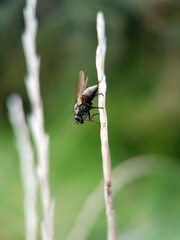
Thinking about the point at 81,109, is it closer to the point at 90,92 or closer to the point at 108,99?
the point at 90,92

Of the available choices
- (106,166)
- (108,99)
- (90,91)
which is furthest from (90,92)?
(108,99)

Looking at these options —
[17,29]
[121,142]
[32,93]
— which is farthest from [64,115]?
[32,93]

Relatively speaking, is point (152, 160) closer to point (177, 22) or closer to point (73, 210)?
point (73, 210)

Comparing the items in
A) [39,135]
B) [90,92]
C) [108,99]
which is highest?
[108,99]

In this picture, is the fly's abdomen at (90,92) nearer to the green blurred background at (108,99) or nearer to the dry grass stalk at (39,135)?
the dry grass stalk at (39,135)

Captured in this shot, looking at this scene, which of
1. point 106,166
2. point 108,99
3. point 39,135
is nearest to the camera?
point 106,166

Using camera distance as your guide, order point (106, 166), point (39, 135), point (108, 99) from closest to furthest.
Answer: point (106, 166) → point (39, 135) → point (108, 99)

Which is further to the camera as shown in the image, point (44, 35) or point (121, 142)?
point (44, 35)

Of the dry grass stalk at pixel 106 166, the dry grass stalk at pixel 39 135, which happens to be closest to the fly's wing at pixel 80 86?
the dry grass stalk at pixel 39 135
